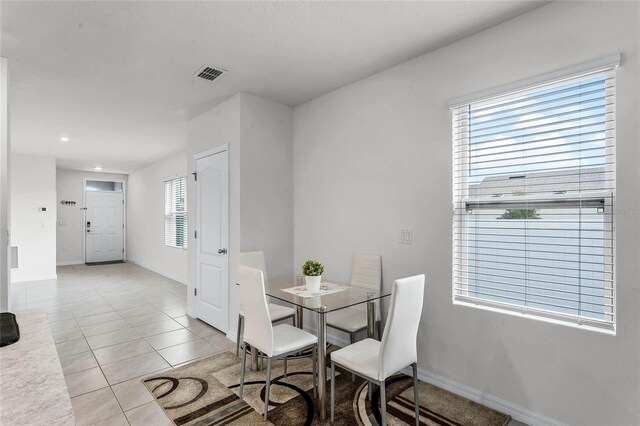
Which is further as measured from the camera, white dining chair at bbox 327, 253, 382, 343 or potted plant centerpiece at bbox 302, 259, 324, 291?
white dining chair at bbox 327, 253, 382, 343

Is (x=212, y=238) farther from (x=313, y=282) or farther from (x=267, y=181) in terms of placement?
(x=313, y=282)

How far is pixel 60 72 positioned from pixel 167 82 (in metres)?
0.91

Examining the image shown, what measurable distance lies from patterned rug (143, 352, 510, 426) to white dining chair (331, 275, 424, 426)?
8.3 inches

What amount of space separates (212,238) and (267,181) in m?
1.01

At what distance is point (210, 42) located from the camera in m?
2.52

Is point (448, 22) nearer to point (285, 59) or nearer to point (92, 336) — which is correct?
point (285, 59)

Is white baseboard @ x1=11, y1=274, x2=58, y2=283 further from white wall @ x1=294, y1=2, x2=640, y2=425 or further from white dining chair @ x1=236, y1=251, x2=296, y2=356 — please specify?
white wall @ x1=294, y1=2, x2=640, y2=425

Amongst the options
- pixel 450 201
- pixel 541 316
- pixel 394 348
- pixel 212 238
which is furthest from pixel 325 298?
pixel 212 238

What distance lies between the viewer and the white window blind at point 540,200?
1927 mm

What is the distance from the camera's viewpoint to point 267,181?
3.77 meters

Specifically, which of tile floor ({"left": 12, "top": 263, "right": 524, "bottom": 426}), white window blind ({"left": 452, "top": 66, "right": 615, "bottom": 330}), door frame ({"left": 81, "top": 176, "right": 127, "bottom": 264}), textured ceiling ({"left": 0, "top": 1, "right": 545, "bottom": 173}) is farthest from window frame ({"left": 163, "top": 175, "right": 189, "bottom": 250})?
white window blind ({"left": 452, "top": 66, "right": 615, "bottom": 330})

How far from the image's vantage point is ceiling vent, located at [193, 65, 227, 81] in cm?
297

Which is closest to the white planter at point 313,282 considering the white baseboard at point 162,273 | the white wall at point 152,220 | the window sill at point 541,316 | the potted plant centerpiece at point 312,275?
the potted plant centerpiece at point 312,275

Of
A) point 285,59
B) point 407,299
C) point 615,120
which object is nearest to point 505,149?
point 615,120
